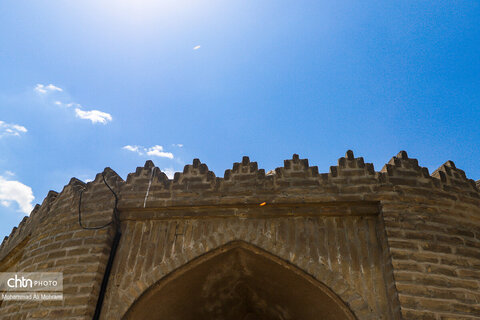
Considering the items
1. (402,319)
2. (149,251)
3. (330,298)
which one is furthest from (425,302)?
(149,251)

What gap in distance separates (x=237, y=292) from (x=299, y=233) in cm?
163

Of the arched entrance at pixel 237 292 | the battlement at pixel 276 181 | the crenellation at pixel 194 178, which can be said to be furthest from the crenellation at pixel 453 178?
the crenellation at pixel 194 178

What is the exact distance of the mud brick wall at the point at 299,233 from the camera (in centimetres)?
421

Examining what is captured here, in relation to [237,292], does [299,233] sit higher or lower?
higher

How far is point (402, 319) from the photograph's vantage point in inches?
153

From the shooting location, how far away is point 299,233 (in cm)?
479

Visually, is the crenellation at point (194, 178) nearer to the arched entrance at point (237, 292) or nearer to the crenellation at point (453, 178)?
the arched entrance at point (237, 292)

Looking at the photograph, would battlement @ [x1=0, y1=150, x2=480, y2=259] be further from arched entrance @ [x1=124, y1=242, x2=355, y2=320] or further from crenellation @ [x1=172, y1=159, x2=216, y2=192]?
arched entrance @ [x1=124, y1=242, x2=355, y2=320]

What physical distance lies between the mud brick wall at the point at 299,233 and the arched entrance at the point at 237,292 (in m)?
0.10

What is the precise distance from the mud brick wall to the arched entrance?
0.34 feet

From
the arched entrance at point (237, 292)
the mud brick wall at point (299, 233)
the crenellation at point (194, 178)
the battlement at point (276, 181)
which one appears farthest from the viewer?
the crenellation at point (194, 178)

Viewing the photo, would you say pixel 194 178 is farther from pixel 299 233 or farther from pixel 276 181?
pixel 299 233

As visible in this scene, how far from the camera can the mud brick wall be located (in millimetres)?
4211

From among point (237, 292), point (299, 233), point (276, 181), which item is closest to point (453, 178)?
point (299, 233)
